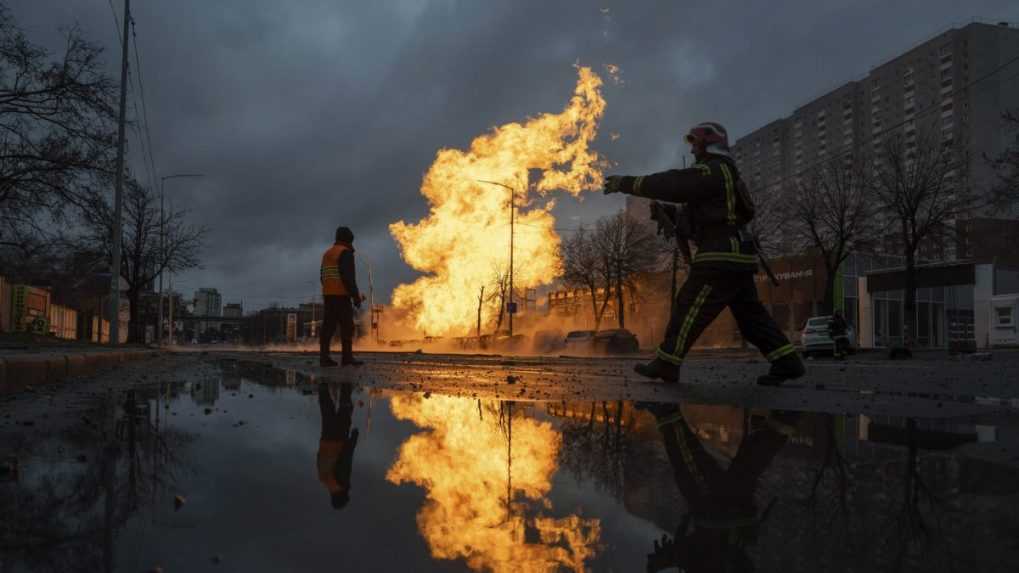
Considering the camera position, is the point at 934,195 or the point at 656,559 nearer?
the point at 656,559

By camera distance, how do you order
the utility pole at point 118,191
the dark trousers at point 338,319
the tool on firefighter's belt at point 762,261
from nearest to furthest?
the tool on firefighter's belt at point 762,261 → the dark trousers at point 338,319 → the utility pole at point 118,191

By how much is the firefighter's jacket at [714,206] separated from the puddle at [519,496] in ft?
7.13

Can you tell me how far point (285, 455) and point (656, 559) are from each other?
1957mm

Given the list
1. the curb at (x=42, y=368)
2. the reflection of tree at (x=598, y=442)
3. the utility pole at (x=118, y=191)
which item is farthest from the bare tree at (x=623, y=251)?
the reflection of tree at (x=598, y=442)

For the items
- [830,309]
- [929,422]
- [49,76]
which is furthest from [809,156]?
[929,422]

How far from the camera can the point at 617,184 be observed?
6562mm

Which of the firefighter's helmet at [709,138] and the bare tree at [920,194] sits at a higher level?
the bare tree at [920,194]

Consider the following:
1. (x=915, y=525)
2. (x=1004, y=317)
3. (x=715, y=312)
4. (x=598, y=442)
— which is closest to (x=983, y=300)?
(x=1004, y=317)

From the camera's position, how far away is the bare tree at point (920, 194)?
107ft

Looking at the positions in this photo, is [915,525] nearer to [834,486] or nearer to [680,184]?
[834,486]

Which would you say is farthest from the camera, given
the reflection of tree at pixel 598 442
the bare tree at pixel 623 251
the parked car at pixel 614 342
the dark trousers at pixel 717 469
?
the bare tree at pixel 623 251

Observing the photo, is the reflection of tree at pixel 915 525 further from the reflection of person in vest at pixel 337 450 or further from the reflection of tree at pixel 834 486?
the reflection of person in vest at pixel 337 450

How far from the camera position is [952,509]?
84.0 inches

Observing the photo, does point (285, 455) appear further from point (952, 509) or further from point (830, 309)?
point (830, 309)
